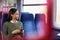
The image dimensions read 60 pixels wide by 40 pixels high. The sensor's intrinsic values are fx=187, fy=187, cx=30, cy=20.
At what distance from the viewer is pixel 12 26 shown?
1.47m

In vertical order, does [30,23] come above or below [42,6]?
below

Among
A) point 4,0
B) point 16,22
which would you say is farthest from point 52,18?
point 4,0

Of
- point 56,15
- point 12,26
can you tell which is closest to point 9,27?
point 12,26

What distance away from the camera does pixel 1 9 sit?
57.3 inches

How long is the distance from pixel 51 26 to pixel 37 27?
111 mm

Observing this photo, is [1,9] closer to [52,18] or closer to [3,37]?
[3,37]

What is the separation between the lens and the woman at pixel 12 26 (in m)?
1.47

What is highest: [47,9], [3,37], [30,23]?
[47,9]

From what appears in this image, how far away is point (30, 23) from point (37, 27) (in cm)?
6

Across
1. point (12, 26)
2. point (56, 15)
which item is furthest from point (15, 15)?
point (56, 15)

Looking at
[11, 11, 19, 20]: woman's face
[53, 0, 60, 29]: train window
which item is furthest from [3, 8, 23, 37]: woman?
[53, 0, 60, 29]: train window

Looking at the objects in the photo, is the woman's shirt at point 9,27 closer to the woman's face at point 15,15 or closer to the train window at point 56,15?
the woman's face at point 15,15

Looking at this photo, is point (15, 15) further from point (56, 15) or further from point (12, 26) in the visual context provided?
point (56, 15)

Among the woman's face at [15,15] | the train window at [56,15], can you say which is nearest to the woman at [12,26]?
the woman's face at [15,15]
